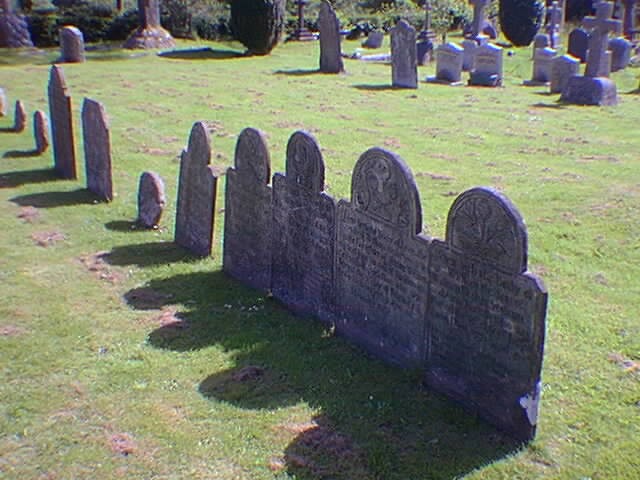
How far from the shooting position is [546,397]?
5652 millimetres

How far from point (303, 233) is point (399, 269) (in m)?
1.35

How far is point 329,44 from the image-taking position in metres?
25.9

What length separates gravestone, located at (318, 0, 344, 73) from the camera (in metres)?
25.7

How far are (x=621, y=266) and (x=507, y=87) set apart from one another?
53.6ft

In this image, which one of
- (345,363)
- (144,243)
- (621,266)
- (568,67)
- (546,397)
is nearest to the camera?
(546,397)

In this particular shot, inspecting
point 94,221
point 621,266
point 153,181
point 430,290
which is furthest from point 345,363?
point 94,221

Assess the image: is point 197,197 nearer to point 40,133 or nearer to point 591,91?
point 40,133

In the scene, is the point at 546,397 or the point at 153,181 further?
the point at 153,181

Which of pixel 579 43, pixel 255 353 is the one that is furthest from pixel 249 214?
pixel 579 43

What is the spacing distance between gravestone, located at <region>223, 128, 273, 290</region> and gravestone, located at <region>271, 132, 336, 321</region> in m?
0.19

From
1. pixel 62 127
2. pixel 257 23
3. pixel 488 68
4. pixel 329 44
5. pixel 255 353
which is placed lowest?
pixel 255 353

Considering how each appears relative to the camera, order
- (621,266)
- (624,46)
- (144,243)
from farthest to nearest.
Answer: (624,46) → (144,243) → (621,266)

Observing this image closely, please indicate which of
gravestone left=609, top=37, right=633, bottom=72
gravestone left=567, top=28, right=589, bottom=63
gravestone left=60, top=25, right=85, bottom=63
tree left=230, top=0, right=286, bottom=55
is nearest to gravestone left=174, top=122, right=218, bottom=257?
gravestone left=60, top=25, right=85, bottom=63

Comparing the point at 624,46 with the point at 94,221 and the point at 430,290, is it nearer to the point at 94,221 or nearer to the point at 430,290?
the point at 94,221
